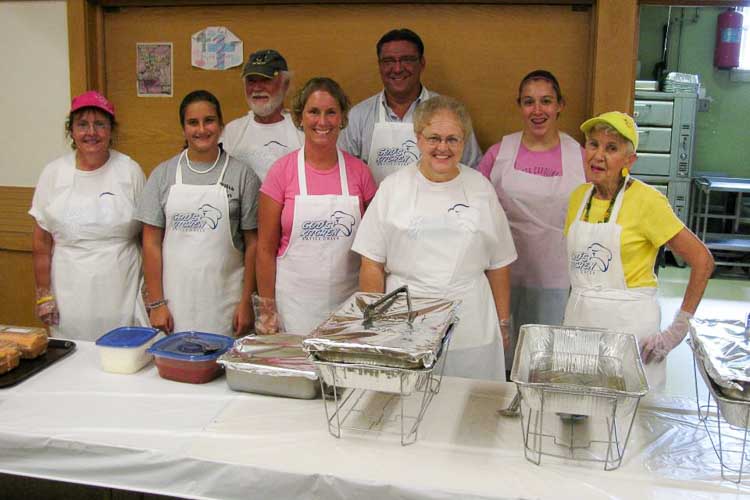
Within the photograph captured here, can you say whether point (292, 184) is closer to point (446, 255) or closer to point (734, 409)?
point (446, 255)

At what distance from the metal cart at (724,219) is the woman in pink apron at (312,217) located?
4.92 m

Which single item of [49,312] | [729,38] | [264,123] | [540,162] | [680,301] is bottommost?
[680,301]

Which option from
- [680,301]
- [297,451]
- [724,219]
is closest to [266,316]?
[297,451]

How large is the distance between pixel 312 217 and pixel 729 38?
5878 millimetres

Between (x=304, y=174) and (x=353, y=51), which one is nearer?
(x=304, y=174)

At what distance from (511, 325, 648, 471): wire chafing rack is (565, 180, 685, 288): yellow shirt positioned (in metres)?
0.56

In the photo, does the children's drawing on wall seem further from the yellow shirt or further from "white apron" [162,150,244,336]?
the yellow shirt

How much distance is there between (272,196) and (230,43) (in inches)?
46.8

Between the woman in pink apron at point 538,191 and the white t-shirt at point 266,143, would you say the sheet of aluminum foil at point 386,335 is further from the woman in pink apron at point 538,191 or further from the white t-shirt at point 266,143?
the white t-shirt at point 266,143

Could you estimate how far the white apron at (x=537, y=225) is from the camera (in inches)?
103

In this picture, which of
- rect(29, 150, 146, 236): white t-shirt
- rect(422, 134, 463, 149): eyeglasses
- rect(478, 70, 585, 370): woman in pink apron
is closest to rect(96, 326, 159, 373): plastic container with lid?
rect(29, 150, 146, 236): white t-shirt

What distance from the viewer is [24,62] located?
135 inches

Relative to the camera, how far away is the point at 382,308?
1596 mm

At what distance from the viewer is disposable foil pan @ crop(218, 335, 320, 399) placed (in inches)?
63.8
